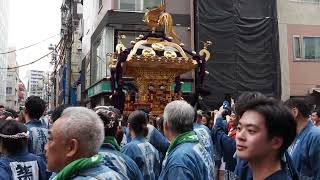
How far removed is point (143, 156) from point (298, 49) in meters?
17.6

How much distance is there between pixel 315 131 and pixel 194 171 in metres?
1.63

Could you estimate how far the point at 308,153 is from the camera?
4.63 m

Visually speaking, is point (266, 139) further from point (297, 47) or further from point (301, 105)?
point (297, 47)

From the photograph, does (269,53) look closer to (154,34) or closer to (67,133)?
(154,34)

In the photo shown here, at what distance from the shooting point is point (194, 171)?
3.83 metres

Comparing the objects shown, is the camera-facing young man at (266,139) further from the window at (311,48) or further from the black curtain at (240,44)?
the window at (311,48)

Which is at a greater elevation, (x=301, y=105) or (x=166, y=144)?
(x=301, y=105)

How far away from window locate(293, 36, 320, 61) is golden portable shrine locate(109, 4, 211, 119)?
11984 millimetres

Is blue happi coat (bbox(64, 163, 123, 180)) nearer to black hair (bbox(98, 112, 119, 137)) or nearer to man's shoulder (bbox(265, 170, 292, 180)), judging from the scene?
man's shoulder (bbox(265, 170, 292, 180))

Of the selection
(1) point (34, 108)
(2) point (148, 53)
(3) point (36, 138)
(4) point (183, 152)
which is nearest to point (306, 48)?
(2) point (148, 53)

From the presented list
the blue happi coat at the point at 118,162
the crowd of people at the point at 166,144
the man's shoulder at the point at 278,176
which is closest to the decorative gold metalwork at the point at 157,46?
the crowd of people at the point at 166,144

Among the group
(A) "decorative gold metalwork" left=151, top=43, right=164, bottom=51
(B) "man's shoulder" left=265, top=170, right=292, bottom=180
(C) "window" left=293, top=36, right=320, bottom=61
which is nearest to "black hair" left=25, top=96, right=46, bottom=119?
(B) "man's shoulder" left=265, top=170, right=292, bottom=180

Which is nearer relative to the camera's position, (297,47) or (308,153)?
(308,153)

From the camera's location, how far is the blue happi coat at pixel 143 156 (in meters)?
5.32
